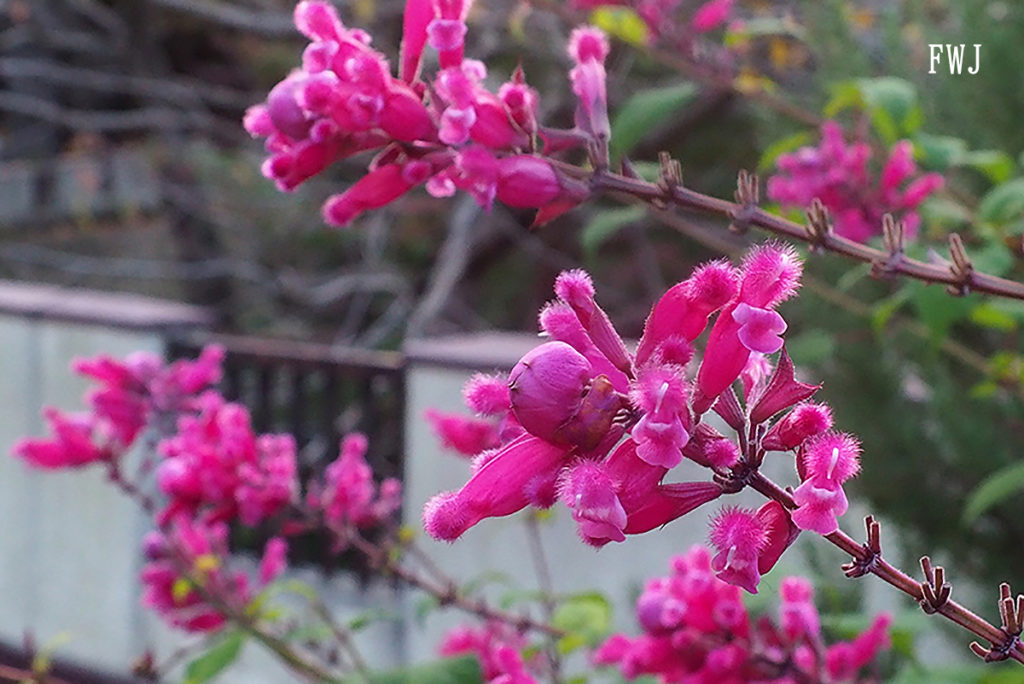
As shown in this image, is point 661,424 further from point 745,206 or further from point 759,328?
point 745,206

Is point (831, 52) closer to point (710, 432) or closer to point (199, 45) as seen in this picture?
point (710, 432)

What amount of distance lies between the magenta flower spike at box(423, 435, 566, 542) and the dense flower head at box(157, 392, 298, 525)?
1061 millimetres

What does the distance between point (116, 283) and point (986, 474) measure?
8.71m

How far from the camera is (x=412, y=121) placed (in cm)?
89

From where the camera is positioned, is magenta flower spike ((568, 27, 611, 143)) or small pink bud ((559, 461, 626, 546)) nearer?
small pink bud ((559, 461, 626, 546))

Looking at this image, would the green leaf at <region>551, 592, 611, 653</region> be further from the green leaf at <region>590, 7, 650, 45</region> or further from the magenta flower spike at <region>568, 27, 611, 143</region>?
the green leaf at <region>590, 7, 650, 45</region>

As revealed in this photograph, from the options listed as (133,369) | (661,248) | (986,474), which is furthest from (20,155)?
(986,474)

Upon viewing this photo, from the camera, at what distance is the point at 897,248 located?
2.89 feet

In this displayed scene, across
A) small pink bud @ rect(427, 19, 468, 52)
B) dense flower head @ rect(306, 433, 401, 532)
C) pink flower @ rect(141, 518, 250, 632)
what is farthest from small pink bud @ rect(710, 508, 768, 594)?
pink flower @ rect(141, 518, 250, 632)

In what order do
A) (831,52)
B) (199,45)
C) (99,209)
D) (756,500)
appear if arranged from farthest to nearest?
(99,209)
(199,45)
(831,52)
(756,500)

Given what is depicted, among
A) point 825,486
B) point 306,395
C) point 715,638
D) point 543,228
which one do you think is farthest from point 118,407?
point 543,228

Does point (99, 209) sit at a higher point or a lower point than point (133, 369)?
lower

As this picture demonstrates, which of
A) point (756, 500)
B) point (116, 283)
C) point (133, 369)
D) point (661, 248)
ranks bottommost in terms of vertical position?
point (116, 283)

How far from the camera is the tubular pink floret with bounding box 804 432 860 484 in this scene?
57 cm
